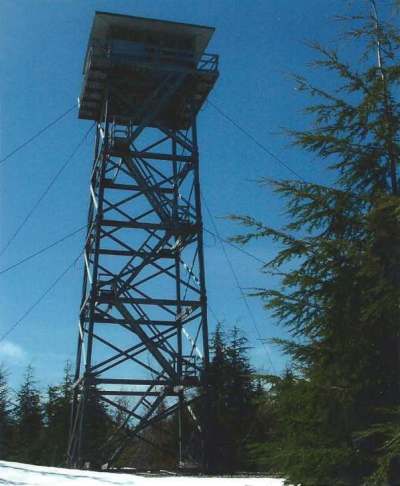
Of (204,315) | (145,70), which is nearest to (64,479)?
(204,315)

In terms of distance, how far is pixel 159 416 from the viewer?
66.7 ft

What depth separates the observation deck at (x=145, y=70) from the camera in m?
22.7

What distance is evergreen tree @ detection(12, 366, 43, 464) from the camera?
2992 cm

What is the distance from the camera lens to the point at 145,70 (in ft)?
75.3

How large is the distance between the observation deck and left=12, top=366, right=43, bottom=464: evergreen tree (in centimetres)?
1558

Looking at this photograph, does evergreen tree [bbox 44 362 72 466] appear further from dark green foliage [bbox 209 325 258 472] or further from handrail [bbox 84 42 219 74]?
handrail [bbox 84 42 219 74]

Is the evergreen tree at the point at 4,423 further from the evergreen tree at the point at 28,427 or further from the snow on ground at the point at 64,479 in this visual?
the snow on ground at the point at 64,479

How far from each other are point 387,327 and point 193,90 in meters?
18.7

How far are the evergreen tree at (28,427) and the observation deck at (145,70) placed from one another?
51.1 feet

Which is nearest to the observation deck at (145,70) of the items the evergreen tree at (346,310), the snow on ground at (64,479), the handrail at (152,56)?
the handrail at (152,56)

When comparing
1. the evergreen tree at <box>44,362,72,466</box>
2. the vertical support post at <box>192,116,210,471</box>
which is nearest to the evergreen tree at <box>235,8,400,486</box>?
the vertical support post at <box>192,116,210,471</box>

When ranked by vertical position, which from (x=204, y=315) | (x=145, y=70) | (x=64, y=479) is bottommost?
(x=64, y=479)

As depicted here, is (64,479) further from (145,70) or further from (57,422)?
(57,422)

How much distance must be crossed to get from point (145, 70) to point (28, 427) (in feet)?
68.0
